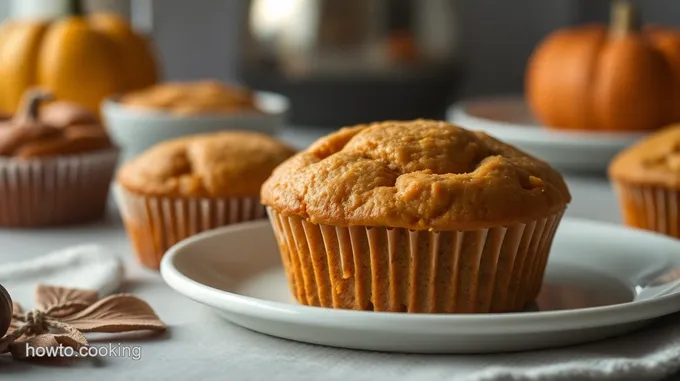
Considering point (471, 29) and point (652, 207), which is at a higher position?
point (652, 207)

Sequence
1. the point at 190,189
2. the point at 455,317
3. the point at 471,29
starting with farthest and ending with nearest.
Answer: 1. the point at 471,29
2. the point at 190,189
3. the point at 455,317

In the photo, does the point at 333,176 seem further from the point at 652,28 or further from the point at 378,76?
the point at 378,76

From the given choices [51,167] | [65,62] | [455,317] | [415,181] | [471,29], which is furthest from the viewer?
[471,29]

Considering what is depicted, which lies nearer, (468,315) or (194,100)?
(468,315)

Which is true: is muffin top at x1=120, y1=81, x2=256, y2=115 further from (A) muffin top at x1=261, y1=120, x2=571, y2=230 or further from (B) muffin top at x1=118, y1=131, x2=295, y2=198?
(A) muffin top at x1=261, y1=120, x2=571, y2=230

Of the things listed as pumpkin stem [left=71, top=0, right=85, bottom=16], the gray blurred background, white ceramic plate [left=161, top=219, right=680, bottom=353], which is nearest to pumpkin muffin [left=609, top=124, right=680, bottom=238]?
white ceramic plate [left=161, top=219, right=680, bottom=353]

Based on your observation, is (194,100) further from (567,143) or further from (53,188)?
(567,143)

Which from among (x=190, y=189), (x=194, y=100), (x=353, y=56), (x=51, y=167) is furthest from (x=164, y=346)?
(x=353, y=56)
